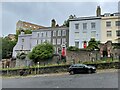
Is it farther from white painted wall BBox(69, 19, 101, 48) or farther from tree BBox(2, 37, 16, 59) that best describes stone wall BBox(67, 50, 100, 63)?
tree BBox(2, 37, 16, 59)

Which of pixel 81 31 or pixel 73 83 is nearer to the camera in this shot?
pixel 73 83

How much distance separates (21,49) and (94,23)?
80.3 ft

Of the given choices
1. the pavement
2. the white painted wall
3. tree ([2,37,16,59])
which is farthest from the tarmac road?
tree ([2,37,16,59])

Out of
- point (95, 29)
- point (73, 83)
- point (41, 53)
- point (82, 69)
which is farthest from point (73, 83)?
point (95, 29)

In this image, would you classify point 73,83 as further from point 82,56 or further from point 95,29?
point 95,29

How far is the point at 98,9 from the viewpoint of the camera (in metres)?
71.5

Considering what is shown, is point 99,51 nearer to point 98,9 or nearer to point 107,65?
point 107,65

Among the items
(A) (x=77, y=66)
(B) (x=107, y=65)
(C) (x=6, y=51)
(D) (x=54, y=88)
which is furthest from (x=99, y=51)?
(C) (x=6, y=51)

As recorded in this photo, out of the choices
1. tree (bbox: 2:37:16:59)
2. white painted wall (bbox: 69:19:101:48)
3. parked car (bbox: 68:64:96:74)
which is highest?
white painted wall (bbox: 69:19:101:48)

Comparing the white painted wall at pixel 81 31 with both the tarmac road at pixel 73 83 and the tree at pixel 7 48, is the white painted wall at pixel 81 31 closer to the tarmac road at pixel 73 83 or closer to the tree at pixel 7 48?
A: the tree at pixel 7 48

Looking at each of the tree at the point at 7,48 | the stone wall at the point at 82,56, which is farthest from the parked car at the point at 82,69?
the tree at the point at 7,48

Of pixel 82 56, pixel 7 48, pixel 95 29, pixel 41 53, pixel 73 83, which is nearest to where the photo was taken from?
pixel 73 83

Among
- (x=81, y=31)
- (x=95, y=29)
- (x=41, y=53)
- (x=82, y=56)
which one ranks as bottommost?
(x=82, y=56)

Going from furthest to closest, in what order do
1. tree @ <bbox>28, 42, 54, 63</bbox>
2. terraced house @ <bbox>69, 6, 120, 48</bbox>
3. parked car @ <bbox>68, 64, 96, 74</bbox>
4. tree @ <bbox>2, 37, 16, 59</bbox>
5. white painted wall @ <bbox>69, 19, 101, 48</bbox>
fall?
tree @ <bbox>2, 37, 16, 59</bbox> < white painted wall @ <bbox>69, 19, 101, 48</bbox> < terraced house @ <bbox>69, 6, 120, 48</bbox> < tree @ <bbox>28, 42, 54, 63</bbox> < parked car @ <bbox>68, 64, 96, 74</bbox>
